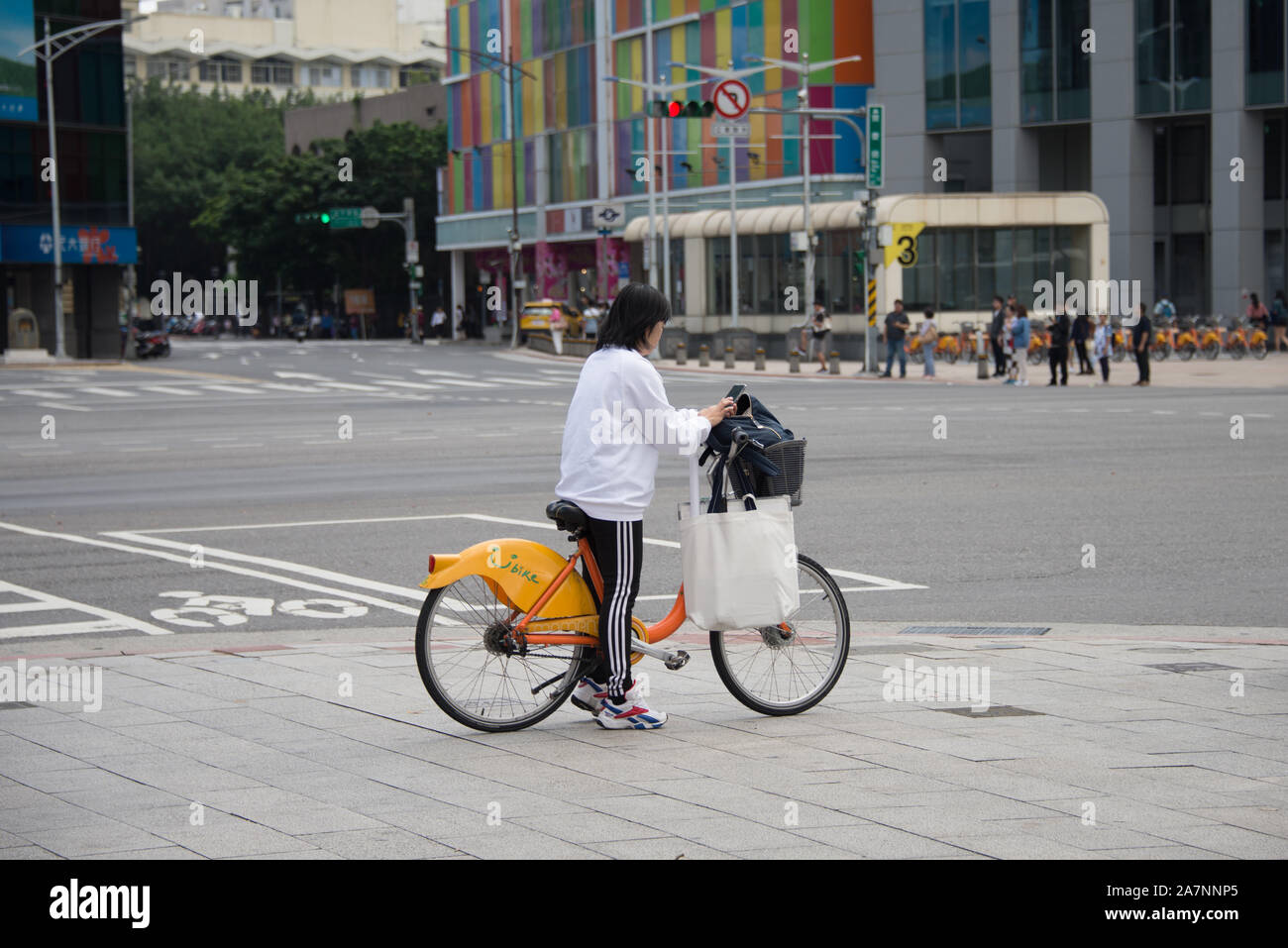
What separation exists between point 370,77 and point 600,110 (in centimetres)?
8495

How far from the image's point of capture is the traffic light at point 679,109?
43656 mm

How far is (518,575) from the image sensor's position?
273 inches

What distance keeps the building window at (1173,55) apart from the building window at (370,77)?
4230 inches

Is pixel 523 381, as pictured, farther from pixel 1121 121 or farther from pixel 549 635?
pixel 549 635

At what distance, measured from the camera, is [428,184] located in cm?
9544

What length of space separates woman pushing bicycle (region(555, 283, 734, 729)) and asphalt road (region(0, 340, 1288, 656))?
3047 mm

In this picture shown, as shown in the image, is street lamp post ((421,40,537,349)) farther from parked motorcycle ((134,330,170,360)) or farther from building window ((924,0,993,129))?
building window ((924,0,993,129))

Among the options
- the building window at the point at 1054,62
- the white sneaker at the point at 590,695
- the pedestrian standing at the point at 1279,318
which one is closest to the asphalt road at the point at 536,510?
the white sneaker at the point at 590,695

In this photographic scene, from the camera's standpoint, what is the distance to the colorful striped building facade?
2522 inches

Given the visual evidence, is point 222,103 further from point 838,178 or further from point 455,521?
point 455,521

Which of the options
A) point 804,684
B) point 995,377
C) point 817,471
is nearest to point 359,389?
point 995,377

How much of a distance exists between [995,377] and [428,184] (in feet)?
196
